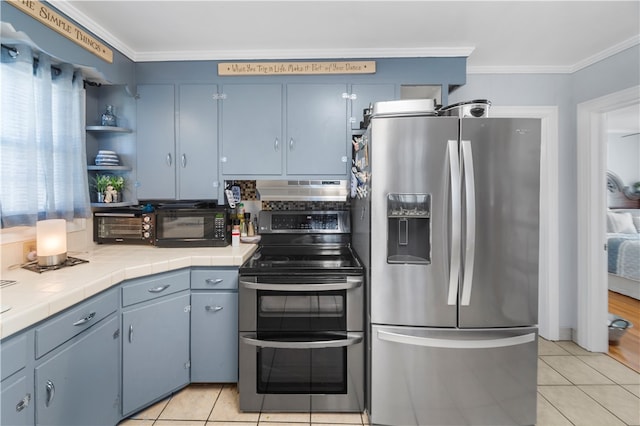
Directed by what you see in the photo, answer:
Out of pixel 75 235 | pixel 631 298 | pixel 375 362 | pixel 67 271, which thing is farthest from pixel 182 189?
pixel 631 298

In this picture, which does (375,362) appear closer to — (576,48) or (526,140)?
(526,140)

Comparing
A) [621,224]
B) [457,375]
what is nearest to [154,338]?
[457,375]

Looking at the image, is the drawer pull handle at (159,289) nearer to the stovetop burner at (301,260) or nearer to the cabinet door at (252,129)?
the stovetop burner at (301,260)

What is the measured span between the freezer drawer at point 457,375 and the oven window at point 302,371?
27 cm

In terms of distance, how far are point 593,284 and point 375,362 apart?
225 centimetres

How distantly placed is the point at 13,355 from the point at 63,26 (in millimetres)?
1808

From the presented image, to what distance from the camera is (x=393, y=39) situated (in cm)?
222

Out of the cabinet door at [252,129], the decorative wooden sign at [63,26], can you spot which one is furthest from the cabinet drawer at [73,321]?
the decorative wooden sign at [63,26]

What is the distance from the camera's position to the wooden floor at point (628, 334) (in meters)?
2.56

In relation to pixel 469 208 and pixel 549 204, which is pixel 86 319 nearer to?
pixel 469 208

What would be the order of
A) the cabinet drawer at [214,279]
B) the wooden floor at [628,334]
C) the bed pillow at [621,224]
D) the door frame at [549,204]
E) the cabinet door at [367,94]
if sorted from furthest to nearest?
1. the bed pillow at [621,224]
2. the door frame at [549,204]
3. the wooden floor at [628,334]
4. the cabinet door at [367,94]
5. the cabinet drawer at [214,279]

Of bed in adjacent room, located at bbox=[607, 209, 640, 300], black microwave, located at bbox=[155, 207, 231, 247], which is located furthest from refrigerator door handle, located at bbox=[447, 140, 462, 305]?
bed in adjacent room, located at bbox=[607, 209, 640, 300]

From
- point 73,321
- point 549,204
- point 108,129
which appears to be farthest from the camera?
point 549,204

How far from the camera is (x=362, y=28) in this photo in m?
2.08
